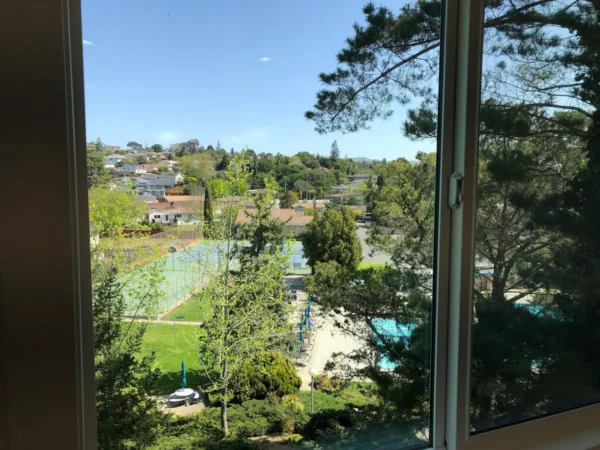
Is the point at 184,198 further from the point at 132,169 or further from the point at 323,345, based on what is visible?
the point at 323,345

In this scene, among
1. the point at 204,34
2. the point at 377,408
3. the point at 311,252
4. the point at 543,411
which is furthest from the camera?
the point at 543,411

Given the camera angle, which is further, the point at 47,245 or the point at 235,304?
the point at 235,304

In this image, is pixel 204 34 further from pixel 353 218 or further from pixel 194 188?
pixel 353 218

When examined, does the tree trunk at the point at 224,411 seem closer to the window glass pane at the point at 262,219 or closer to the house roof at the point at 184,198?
the window glass pane at the point at 262,219

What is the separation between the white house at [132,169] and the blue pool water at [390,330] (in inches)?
27.0

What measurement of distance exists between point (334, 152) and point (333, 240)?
8.6 inches

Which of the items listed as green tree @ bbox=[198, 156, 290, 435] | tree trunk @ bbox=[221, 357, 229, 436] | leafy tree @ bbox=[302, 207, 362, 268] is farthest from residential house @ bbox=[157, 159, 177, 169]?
tree trunk @ bbox=[221, 357, 229, 436]

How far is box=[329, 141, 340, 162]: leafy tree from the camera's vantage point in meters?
0.96

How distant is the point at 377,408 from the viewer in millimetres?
1060

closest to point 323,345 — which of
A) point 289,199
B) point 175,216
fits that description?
point 289,199

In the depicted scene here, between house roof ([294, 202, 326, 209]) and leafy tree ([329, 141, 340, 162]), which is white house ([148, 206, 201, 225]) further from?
leafy tree ([329, 141, 340, 162])

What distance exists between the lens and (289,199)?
928 millimetres

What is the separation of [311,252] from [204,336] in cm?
31

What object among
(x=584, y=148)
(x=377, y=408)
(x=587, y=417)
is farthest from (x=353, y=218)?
(x=587, y=417)
